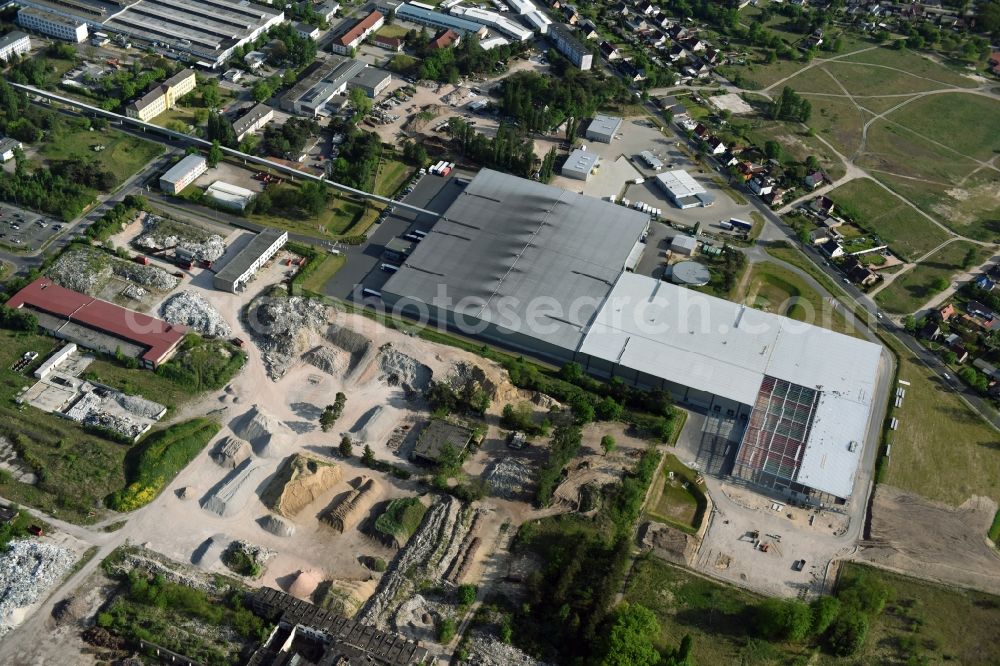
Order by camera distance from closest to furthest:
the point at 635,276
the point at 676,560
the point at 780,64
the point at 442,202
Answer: the point at 676,560 < the point at 635,276 < the point at 442,202 < the point at 780,64

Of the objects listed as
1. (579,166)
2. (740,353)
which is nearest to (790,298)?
(740,353)

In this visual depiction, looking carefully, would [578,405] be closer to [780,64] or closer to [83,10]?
[780,64]

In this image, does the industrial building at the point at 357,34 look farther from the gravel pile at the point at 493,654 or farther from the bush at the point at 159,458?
the gravel pile at the point at 493,654

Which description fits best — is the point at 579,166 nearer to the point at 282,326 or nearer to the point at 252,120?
the point at 252,120

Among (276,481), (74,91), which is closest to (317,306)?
(276,481)

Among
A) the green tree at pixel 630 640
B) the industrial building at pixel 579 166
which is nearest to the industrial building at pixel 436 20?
the industrial building at pixel 579 166
